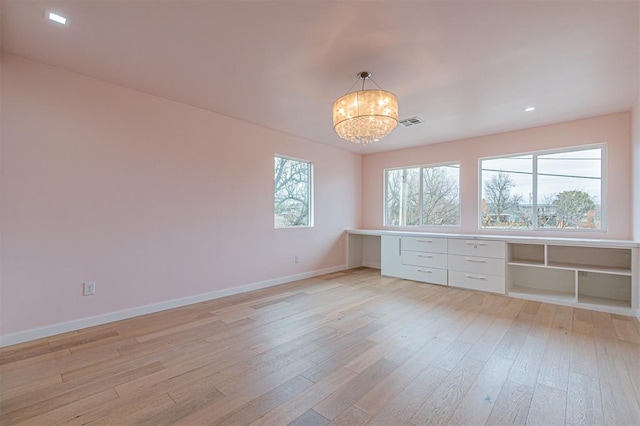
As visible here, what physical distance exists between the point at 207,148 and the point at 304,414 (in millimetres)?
3213

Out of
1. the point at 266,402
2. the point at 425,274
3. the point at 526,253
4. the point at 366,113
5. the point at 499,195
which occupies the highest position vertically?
the point at 366,113

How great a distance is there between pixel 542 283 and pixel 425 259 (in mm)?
1625

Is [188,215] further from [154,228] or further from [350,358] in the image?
[350,358]

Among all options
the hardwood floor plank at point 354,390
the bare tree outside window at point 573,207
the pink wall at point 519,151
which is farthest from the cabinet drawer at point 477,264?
the hardwood floor plank at point 354,390

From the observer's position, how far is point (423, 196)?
561cm

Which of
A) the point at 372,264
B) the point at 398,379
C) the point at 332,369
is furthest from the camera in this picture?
the point at 372,264

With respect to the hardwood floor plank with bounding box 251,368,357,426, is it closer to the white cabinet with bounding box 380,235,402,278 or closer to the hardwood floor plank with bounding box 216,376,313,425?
the hardwood floor plank with bounding box 216,376,313,425

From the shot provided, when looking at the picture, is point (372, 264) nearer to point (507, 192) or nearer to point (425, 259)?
point (425, 259)

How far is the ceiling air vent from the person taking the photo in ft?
13.1

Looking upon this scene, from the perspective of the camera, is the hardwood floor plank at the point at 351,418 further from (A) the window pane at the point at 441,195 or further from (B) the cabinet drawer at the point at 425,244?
(A) the window pane at the point at 441,195

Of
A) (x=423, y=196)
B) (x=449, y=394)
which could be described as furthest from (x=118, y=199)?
(x=423, y=196)

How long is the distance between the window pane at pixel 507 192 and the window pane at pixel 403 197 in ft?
3.89

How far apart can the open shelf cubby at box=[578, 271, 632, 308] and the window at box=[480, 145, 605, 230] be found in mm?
654

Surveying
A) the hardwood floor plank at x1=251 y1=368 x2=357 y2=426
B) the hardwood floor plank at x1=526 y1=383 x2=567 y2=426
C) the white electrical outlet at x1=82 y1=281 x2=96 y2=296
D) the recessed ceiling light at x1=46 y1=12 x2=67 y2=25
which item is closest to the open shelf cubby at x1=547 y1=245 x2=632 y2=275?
the hardwood floor plank at x1=526 y1=383 x2=567 y2=426
